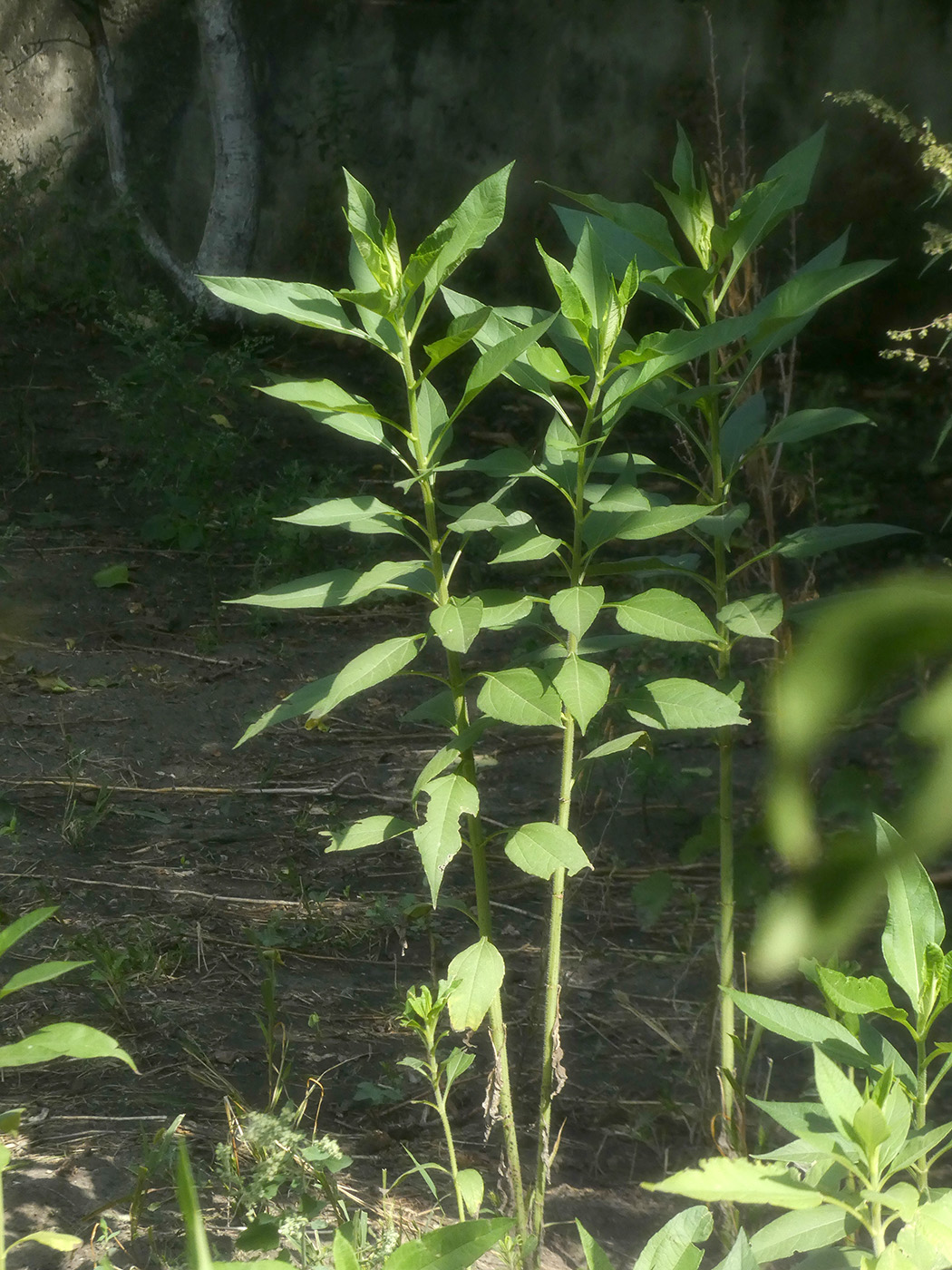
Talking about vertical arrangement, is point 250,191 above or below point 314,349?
above

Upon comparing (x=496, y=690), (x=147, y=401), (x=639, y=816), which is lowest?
(x=639, y=816)

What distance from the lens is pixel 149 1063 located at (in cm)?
248

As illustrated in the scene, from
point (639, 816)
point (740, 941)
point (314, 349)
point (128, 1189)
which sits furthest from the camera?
point (314, 349)

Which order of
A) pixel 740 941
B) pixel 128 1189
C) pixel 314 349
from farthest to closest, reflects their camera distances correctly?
pixel 314 349, pixel 740 941, pixel 128 1189

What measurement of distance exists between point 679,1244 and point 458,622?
705 millimetres

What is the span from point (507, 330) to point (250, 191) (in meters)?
6.35

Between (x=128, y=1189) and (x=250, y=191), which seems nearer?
(x=128, y=1189)

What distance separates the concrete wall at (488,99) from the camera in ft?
22.9

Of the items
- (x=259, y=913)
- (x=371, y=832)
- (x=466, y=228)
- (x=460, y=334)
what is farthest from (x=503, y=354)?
(x=259, y=913)

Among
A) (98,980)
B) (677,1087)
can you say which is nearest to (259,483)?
(98,980)

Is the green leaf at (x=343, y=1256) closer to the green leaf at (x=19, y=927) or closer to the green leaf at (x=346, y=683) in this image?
the green leaf at (x=19, y=927)

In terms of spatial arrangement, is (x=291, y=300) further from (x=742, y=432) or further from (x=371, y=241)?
(x=742, y=432)

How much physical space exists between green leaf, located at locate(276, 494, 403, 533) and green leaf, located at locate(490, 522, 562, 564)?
0.48ft

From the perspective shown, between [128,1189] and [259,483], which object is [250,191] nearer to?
[259,483]
